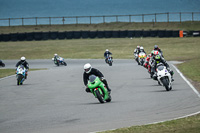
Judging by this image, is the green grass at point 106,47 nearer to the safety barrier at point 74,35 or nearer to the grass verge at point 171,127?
the safety barrier at point 74,35

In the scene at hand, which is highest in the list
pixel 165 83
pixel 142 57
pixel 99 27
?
pixel 99 27

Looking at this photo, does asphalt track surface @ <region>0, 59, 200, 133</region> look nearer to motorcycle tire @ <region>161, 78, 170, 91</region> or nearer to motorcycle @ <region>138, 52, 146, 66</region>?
motorcycle tire @ <region>161, 78, 170, 91</region>

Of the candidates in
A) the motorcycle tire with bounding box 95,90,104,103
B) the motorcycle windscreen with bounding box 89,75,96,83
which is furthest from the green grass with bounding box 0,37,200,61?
the motorcycle windscreen with bounding box 89,75,96,83

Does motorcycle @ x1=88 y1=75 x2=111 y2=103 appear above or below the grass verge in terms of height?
above

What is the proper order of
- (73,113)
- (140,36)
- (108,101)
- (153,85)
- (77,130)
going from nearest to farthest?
1. (77,130)
2. (73,113)
3. (108,101)
4. (153,85)
5. (140,36)

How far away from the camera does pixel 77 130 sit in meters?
8.81

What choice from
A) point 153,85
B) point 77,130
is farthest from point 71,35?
point 77,130

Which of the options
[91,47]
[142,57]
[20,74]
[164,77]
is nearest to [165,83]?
[164,77]

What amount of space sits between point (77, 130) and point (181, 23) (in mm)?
58040

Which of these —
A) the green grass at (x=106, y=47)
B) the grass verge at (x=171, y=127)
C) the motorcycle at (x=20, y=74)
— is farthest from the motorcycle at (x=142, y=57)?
the grass verge at (x=171, y=127)

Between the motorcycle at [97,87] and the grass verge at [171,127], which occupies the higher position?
the motorcycle at [97,87]

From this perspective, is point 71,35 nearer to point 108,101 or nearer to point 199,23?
point 199,23

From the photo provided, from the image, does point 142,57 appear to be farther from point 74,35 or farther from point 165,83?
point 74,35

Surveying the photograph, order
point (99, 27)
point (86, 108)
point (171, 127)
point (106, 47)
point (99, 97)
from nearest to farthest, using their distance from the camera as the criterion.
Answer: point (171, 127) < point (86, 108) < point (99, 97) < point (106, 47) < point (99, 27)
